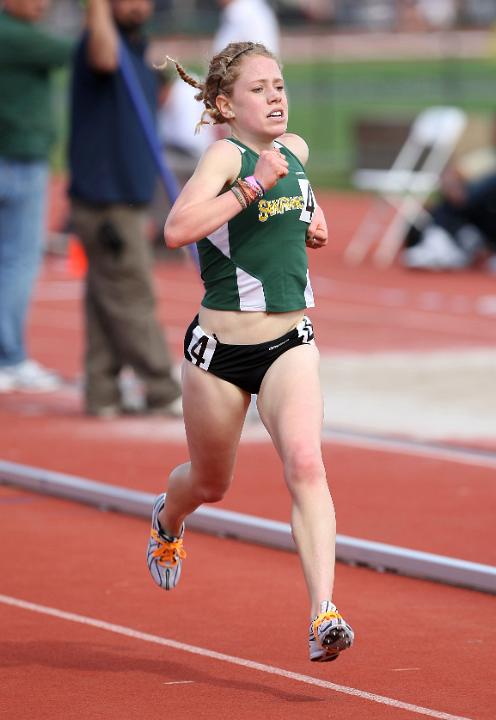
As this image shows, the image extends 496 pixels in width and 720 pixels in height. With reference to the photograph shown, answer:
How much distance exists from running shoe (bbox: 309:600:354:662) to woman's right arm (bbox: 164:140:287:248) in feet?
3.95

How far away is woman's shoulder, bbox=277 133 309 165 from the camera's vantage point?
5832 mm

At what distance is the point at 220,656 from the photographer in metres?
5.74

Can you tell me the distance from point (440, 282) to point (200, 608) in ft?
40.7

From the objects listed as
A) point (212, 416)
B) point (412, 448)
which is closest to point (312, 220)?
point (212, 416)

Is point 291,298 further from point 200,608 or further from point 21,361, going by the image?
point 21,361

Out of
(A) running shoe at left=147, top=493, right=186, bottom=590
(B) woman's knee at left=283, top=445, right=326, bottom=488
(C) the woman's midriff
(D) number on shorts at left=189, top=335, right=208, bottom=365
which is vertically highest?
(C) the woman's midriff

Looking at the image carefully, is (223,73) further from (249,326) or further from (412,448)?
Answer: (412,448)


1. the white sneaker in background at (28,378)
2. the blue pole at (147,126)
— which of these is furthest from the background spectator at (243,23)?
the blue pole at (147,126)

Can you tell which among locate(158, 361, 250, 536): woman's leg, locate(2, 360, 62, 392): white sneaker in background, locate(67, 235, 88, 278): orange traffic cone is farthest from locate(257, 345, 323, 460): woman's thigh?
locate(67, 235, 88, 278): orange traffic cone

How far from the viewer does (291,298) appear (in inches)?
219

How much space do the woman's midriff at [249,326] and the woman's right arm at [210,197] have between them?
1.10 ft

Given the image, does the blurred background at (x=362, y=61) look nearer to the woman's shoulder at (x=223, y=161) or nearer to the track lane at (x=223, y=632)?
the track lane at (x=223, y=632)

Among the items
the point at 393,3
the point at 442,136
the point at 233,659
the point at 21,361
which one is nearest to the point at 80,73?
the point at 21,361

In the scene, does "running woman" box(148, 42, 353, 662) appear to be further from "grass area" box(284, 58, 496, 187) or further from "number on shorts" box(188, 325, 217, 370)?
"grass area" box(284, 58, 496, 187)
